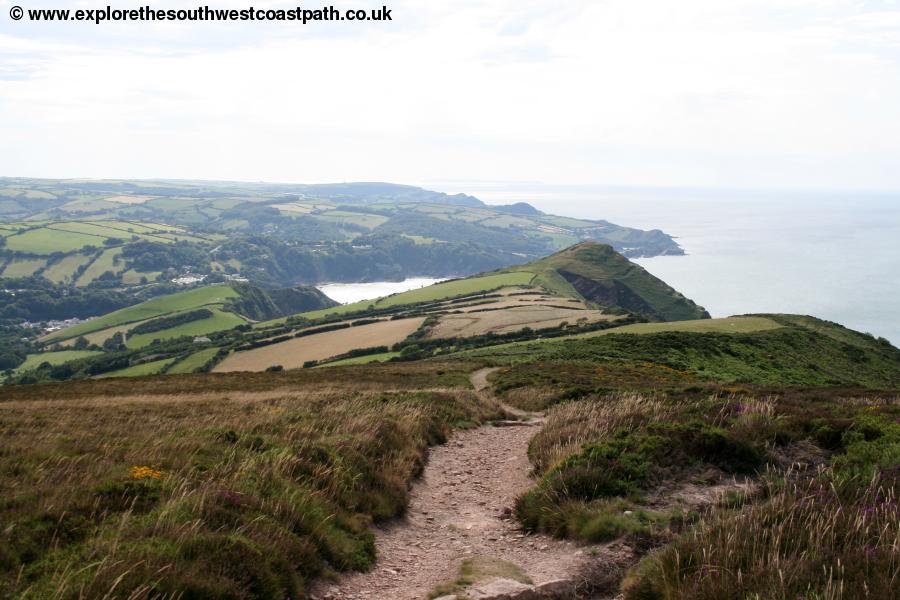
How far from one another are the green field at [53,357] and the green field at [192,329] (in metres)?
10.7

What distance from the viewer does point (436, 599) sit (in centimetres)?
791

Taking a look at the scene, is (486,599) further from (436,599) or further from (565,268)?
(565,268)

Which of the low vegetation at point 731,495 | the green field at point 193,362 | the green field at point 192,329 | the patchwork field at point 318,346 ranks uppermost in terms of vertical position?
the low vegetation at point 731,495

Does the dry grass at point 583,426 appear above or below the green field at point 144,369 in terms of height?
above

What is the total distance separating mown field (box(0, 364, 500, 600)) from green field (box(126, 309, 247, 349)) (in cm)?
16210

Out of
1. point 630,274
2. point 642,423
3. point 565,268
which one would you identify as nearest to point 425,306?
point 565,268

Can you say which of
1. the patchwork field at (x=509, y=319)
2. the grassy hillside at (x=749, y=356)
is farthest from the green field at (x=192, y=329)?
the grassy hillside at (x=749, y=356)

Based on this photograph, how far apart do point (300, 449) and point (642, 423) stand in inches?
338

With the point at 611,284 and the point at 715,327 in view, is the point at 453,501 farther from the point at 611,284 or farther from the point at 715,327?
the point at 611,284

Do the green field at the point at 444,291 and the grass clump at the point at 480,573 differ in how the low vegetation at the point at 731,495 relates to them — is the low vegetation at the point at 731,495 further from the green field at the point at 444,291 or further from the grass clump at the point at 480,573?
the green field at the point at 444,291

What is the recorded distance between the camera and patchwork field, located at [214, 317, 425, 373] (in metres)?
98.8

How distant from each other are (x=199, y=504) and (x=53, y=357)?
179624 mm

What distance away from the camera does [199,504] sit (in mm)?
8555

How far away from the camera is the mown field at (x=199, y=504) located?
6.79 meters
